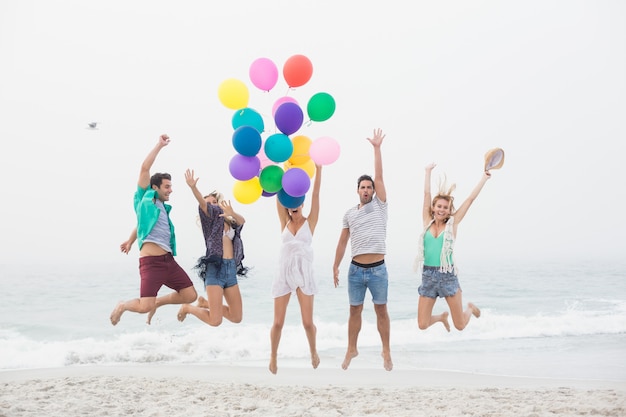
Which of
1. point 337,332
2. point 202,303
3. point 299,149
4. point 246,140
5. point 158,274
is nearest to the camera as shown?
point 246,140

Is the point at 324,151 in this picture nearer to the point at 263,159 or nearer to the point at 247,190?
the point at 263,159

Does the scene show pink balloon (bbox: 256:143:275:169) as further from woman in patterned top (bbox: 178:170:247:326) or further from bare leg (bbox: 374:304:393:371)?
bare leg (bbox: 374:304:393:371)

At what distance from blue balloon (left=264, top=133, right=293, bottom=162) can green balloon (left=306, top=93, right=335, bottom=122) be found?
0.35 m

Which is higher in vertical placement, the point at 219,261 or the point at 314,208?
the point at 314,208

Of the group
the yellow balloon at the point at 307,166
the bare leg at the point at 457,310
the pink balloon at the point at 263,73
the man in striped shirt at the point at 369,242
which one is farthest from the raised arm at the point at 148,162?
the bare leg at the point at 457,310

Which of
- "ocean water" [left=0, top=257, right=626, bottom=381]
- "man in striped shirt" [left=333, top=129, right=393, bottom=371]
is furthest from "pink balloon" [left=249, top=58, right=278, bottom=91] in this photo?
"ocean water" [left=0, top=257, right=626, bottom=381]

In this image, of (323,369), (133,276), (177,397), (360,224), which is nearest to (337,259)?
(360,224)

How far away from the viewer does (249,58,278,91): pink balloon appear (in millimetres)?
5238

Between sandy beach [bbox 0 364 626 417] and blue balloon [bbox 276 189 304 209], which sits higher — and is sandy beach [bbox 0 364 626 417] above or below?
below

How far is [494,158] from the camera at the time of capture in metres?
5.29

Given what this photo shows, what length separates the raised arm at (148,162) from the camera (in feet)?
16.9

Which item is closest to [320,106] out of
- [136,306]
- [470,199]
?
[470,199]

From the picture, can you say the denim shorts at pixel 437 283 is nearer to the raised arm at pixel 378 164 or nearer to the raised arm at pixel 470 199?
the raised arm at pixel 470 199

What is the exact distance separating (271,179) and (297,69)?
1.01 m
